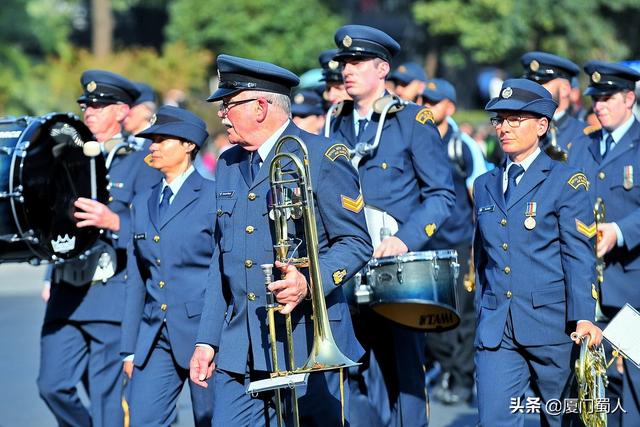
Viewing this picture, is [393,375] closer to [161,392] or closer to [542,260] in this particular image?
[161,392]

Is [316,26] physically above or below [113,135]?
above

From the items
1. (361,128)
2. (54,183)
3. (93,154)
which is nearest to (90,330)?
(54,183)

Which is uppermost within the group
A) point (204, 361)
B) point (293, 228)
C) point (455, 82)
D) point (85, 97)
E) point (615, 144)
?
point (455, 82)

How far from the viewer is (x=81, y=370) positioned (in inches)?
355

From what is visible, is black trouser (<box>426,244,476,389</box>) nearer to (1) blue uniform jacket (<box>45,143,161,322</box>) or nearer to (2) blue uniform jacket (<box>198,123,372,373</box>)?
(1) blue uniform jacket (<box>45,143,161,322</box>)

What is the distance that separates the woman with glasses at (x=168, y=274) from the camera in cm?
760

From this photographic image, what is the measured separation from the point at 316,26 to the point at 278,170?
38.5 meters

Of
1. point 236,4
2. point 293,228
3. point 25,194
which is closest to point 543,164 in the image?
point 293,228

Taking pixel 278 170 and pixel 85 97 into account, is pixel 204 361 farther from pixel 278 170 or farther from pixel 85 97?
pixel 85 97

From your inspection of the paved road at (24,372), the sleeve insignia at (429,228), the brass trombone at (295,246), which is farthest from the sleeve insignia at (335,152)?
the paved road at (24,372)

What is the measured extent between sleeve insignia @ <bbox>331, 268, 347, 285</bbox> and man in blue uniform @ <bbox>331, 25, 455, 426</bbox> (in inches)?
79.6

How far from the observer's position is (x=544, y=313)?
7.00 m

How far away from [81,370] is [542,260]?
3.46 metres

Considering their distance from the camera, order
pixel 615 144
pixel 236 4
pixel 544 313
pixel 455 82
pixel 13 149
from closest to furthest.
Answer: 1. pixel 544 313
2. pixel 13 149
3. pixel 615 144
4. pixel 236 4
5. pixel 455 82
